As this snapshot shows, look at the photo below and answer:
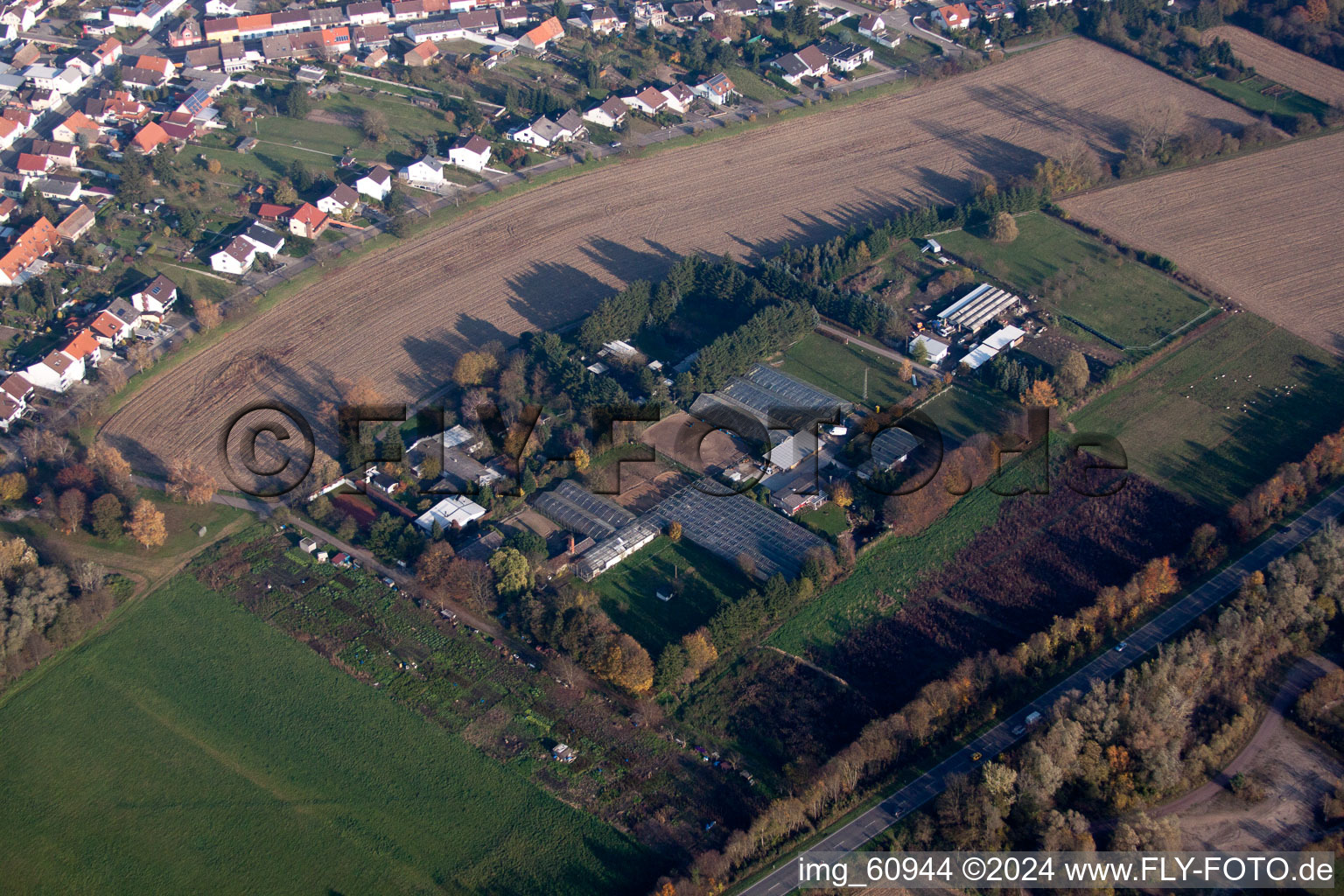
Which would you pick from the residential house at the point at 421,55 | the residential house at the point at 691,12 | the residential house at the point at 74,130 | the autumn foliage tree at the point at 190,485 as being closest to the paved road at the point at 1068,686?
the autumn foliage tree at the point at 190,485

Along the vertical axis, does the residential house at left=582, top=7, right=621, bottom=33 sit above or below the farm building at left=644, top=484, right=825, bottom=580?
above

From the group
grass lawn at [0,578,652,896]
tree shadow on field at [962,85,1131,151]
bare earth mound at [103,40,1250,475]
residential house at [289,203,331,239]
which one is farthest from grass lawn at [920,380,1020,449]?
residential house at [289,203,331,239]

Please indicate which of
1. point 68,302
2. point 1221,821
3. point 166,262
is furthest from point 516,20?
point 1221,821

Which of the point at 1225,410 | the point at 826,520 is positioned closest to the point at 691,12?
the point at 1225,410

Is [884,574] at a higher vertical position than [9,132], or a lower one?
lower

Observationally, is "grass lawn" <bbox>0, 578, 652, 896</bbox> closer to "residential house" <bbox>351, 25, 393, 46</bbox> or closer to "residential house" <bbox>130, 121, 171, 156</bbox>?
"residential house" <bbox>130, 121, 171, 156</bbox>

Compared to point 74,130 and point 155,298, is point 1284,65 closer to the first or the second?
point 155,298
